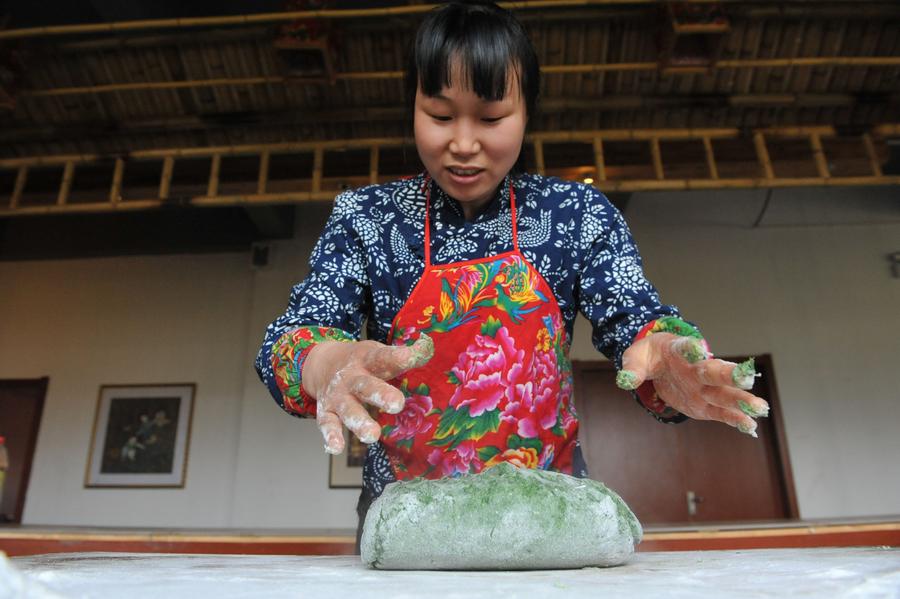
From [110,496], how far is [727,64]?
462cm

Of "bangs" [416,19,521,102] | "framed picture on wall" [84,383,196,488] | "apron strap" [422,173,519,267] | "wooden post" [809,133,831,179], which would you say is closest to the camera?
"bangs" [416,19,521,102]

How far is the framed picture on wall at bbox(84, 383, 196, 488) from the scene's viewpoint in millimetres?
4438

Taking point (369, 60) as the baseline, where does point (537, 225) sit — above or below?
below

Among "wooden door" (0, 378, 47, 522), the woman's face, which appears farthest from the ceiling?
"wooden door" (0, 378, 47, 522)

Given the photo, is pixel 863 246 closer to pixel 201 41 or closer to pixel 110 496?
pixel 201 41

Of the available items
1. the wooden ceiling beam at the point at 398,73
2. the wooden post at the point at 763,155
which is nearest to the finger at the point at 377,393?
the wooden ceiling beam at the point at 398,73

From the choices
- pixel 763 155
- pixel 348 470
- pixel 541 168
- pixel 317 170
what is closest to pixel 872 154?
pixel 763 155

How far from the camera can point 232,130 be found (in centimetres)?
343

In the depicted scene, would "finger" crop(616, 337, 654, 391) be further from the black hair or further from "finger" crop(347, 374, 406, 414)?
the black hair

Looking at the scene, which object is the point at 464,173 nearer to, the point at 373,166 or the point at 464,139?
the point at 464,139

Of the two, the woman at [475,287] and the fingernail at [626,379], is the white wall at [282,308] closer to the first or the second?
the woman at [475,287]

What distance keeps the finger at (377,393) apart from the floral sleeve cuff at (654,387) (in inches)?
13.7

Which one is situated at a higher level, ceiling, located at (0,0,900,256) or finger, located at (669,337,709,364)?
A: ceiling, located at (0,0,900,256)

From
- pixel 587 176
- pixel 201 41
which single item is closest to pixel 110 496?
pixel 201 41
